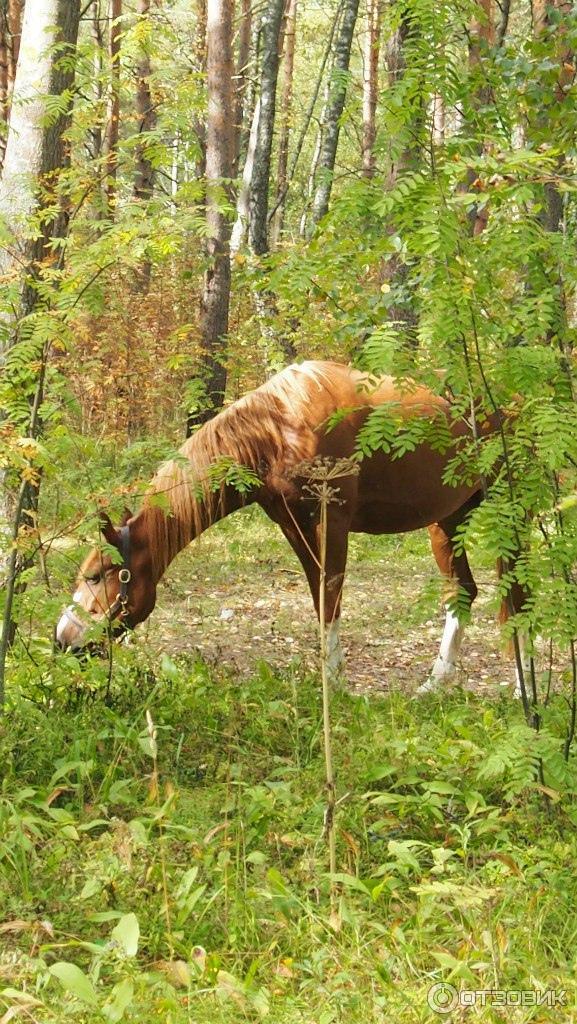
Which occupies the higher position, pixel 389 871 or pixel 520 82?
pixel 520 82

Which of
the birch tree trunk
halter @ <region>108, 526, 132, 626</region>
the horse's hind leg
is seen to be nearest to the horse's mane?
halter @ <region>108, 526, 132, 626</region>

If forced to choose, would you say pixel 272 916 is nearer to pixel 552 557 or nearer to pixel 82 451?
pixel 552 557

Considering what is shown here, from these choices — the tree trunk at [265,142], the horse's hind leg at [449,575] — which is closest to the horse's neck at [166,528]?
the horse's hind leg at [449,575]

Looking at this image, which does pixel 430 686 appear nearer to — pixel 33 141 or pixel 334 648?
pixel 334 648

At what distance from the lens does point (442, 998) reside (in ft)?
8.70

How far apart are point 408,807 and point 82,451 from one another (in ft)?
7.21

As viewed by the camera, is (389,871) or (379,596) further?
(379,596)

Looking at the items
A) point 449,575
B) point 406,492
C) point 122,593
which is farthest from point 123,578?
point 449,575

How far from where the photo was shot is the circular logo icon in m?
2.61

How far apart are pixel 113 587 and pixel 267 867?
2.04 m

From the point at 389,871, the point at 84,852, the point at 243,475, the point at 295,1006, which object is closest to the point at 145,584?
the point at 243,475

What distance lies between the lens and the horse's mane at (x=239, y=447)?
5137 mm

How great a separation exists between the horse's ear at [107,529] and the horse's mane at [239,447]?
0.70ft

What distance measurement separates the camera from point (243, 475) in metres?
4.80
